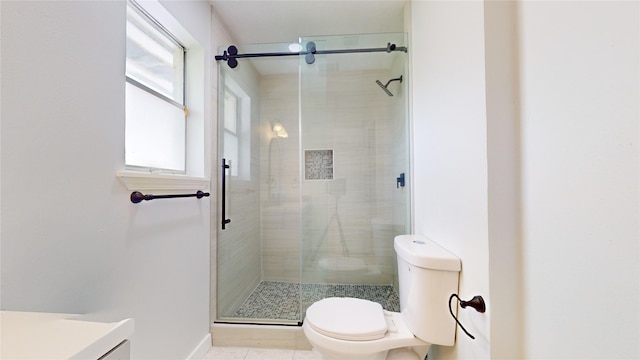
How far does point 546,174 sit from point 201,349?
203 centimetres

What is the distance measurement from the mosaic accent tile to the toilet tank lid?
116cm

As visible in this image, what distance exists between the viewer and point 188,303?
1.52 m

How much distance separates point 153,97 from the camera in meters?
1.42

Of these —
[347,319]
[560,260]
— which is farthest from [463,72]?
[347,319]

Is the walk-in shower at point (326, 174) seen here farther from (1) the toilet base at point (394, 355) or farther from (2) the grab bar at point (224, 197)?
(1) the toilet base at point (394, 355)

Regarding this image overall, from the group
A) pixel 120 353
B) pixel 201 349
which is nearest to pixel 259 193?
pixel 201 349

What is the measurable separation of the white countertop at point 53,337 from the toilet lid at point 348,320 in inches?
33.3

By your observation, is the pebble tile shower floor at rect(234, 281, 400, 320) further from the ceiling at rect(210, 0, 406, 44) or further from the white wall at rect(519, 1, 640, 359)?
the ceiling at rect(210, 0, 406, 44)

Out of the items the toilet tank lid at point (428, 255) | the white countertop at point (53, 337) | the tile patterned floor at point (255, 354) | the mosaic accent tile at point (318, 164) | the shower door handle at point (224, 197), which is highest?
the mosaic accent tile at point (318, 164)

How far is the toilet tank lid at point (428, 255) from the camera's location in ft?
3.27

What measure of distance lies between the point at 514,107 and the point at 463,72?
264 mm

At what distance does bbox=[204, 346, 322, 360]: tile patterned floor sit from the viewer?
5.43ft

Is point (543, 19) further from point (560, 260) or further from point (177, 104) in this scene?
point (177, 104)

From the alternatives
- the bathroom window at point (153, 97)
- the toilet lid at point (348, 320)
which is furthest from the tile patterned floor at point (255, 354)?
the bathroom window at point (153, 97)
